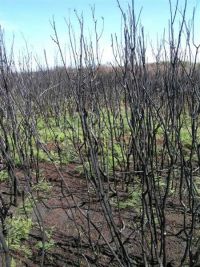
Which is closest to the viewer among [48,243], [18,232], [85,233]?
[85,233]

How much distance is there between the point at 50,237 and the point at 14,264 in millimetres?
551

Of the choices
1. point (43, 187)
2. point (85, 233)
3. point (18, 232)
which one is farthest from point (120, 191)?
point (85, 233)

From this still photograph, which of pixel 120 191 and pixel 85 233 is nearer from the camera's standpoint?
pixel 85 233

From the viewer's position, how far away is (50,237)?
11.8 ft

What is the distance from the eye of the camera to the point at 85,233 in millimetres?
2373

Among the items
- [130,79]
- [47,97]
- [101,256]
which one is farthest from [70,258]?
[47,97]

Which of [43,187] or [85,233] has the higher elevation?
[85,233]

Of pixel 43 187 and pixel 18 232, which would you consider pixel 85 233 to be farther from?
pixel 43 187

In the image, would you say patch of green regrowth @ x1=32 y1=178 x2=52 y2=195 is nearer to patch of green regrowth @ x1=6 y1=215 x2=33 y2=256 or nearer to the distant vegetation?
the distant vegetation

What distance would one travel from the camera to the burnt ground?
10.3 feet

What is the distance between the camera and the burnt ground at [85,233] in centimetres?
313

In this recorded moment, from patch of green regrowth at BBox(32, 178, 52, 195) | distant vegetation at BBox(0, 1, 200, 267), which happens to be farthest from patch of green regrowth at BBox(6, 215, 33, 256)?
patch of green regrowth at BBox(32, 178, 52, 195)

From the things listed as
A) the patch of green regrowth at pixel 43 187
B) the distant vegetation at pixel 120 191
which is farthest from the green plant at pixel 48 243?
the patch of green regrowth at pixel 43 187

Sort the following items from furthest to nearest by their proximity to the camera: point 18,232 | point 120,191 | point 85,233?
point 120,191 < point 18,232 < point 85,233
